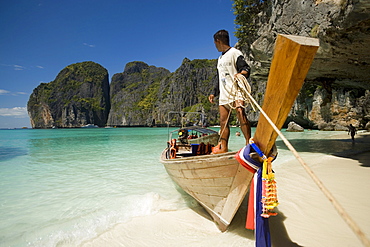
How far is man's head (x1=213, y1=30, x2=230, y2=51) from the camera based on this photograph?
10.7ft

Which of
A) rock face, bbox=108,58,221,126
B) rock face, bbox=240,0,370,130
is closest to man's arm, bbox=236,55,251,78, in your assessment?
rock face, bbox=240,0,370,130

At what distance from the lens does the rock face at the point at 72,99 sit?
5202 inches

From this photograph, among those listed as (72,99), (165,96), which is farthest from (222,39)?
(72,99)

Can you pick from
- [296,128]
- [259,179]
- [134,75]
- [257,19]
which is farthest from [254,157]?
[134,75]

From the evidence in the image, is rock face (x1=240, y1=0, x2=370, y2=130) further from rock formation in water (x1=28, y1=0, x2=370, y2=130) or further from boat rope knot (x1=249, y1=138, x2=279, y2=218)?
boat rope knot (x1=249, y1=138, x2=279, y2=218)

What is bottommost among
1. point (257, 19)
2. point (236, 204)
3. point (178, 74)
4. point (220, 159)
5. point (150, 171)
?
point (150, 171)

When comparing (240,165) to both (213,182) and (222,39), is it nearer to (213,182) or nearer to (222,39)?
(213,182)

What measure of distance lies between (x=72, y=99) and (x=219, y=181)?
16349 cm

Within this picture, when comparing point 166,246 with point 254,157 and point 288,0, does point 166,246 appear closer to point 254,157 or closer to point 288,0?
point 254,157

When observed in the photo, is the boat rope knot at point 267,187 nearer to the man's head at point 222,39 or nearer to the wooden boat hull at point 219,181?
the wooden boat hull at point 219,181

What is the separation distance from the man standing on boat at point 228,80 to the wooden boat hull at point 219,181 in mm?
659

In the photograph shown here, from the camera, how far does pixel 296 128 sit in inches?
1104

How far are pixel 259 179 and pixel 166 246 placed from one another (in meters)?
1.76

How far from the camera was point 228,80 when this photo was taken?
3051mm
